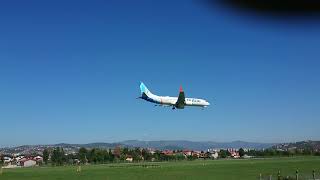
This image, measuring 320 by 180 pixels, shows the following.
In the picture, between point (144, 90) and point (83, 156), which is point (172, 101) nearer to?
point (144, 90)

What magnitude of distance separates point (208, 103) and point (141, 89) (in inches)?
380

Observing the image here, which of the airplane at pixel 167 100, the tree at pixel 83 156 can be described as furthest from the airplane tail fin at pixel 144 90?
the tree at pixel 83 156

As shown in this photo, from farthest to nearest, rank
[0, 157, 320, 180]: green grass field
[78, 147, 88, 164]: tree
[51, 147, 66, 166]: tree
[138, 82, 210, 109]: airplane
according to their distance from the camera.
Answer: [51, 147, 66, 166]: tree < [78, 147, 88, 164]: tree < [138, 82, 210, 109]: airplane < [0, 157, 320, 180]: green grass field

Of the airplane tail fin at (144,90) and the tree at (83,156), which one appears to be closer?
the airplane tail fin at (144,90)

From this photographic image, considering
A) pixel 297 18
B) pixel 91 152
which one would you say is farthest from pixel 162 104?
pixel 91 152

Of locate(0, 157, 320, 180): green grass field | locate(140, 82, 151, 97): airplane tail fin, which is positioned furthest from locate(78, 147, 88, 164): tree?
locate(140, 82, 151, 97): airplane tail fin

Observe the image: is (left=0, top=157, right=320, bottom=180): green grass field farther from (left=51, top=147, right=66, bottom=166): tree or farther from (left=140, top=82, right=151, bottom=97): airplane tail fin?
(left=51, top=147, right=66, bottom=166): tree

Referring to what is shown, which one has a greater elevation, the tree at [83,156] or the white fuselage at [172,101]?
the white fuselage at [172,101]

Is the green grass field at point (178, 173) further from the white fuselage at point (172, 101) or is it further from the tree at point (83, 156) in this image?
the tree at point (83, 156)

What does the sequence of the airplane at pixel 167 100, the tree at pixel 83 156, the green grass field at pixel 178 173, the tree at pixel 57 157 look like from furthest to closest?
the tree at pixel 57 157, the tree at pixel 83 156, the airplane at pixel 167 100, the green grass field at pixel 178 173

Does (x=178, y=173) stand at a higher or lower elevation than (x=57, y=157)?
lower

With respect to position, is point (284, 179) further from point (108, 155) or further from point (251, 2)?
point (108, 155)

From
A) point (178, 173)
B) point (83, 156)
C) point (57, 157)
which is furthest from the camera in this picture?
point (57, 157)

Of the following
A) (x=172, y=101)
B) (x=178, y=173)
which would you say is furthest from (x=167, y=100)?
(x=178, y=173)
